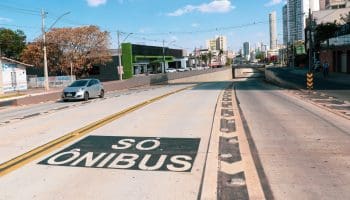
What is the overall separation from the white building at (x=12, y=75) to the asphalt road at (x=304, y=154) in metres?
46.4

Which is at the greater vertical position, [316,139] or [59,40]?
[59,40]

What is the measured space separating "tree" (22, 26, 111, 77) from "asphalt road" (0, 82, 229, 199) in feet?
206

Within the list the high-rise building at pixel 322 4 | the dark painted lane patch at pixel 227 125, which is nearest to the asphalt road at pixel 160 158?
the dark painted lane patch at pixel 227 125

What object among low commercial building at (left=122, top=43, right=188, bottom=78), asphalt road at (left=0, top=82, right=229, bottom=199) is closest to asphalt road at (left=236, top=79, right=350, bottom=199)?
asphalt road at (left=0, top=82, right=229, bottom=199)

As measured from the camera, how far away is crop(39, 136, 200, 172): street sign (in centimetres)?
810

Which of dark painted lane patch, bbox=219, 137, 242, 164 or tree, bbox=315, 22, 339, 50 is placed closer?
dark painted lane patch, bbox=219, 137, 242, 164

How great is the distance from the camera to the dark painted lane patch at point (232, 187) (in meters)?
6.10

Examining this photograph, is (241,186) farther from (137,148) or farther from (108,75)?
(108,75)

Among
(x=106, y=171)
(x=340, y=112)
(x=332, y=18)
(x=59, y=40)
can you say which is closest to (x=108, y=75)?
(x=59, y=40)

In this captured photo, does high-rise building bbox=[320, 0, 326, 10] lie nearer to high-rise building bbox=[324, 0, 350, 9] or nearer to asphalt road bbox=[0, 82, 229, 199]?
high-rise building bbox=[324, 0, 350, 9]

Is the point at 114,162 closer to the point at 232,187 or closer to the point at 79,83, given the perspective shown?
the point at 232,187

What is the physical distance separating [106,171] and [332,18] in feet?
397

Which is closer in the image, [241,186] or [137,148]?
[241,186]

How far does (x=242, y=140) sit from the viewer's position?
1050 cm
